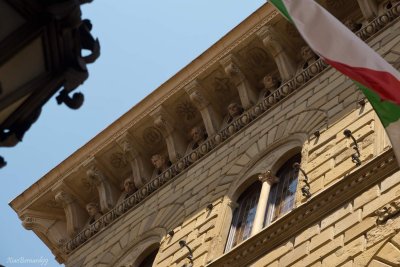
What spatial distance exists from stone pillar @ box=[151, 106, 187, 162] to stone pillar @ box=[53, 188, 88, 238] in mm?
2603

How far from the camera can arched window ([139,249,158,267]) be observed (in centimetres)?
1470

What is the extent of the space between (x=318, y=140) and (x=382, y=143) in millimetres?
1829

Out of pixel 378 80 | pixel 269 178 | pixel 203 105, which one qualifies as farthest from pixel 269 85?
pixel 378 80

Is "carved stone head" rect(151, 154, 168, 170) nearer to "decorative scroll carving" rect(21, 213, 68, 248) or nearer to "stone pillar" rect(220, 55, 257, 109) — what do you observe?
"stone pillar" rect(220, 55, 257, 109)

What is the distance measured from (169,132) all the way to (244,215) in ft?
16.7

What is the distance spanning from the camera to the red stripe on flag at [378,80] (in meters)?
8.30

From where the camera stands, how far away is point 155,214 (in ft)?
51.3

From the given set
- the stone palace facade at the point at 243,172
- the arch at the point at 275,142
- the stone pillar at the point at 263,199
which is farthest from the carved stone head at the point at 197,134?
the stone pillar at the point at 263,199

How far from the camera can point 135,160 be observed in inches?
717

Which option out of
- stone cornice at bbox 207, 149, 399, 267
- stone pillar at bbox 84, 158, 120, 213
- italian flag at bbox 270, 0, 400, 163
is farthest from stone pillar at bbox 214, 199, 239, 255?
stone pillar at bbox 84, 158, 120, 213

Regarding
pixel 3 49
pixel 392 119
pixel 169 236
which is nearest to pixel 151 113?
pixel 169 236

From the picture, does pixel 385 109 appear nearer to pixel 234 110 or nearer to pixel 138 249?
pixel 138 249

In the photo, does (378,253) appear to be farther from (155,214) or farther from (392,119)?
(155,214)

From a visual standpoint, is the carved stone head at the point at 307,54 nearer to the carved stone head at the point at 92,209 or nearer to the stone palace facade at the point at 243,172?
the stone palace facade at the point at 243,172
